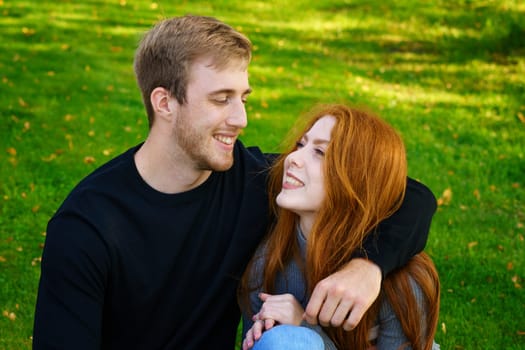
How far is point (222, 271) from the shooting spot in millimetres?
3592

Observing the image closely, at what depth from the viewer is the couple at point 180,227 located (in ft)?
10.5

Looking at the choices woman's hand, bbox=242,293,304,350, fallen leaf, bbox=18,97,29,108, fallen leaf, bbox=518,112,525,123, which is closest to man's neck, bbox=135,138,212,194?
woman's hand, bbox=242,293,304,350

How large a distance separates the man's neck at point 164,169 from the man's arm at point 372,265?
2.80 ft

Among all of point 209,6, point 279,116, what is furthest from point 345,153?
point 209,6

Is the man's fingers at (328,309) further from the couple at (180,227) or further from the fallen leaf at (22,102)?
the fallen leaf at (22,102)

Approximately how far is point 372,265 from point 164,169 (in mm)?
1031

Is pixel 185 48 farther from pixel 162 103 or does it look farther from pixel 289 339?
pixel 289 339

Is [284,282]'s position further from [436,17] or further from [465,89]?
[436,17]

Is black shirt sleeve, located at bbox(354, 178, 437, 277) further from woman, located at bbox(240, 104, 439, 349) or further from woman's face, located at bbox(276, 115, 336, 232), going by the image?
woman's face, located at bbox(276, 115, 336, 232)

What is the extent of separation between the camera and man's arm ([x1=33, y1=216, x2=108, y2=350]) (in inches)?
125

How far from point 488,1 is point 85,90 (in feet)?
23.4

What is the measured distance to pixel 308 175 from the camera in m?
3.36

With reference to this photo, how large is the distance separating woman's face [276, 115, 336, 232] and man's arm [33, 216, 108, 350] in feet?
2.75

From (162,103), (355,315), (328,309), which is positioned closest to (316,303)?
(328,309)
